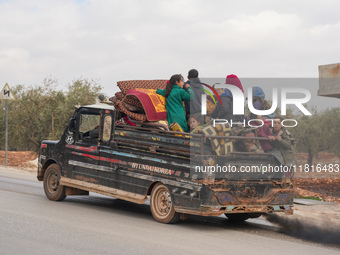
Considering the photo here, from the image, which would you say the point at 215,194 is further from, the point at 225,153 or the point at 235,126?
the point at 235,126

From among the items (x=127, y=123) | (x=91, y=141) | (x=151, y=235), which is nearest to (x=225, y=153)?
(x=151, y=235)

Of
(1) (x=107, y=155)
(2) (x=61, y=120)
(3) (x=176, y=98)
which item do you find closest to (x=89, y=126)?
(1) (x=107, y=155)

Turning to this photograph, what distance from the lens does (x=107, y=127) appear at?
10.7 metres

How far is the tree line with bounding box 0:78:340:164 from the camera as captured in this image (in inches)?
1203

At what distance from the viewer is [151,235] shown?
26.7 feet

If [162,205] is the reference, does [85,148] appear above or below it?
above

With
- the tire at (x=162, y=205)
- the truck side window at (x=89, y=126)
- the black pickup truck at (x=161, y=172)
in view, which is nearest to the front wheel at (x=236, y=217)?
the black pickup truck at (x=161, y=172)

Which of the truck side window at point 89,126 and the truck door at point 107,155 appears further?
the truck side window at point 89,126

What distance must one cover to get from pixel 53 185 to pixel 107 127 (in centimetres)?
239

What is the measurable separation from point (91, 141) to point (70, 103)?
19891 mm

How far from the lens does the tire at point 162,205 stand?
9.18 metres

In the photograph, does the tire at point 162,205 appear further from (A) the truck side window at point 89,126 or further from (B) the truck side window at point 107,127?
(A) the truck side window at point 89,126

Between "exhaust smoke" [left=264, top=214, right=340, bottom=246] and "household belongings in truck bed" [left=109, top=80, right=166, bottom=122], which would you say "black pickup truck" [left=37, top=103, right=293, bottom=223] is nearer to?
"household belongings in truck bed" [left=109, top=80, right=166, bottom=122]

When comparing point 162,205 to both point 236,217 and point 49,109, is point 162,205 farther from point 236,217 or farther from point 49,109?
point 49,109
